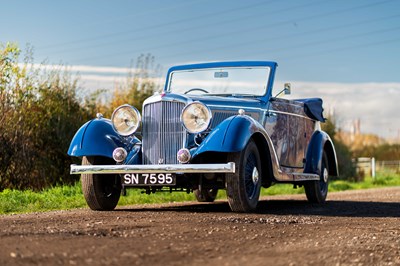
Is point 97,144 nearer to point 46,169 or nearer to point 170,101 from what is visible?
point 170,101

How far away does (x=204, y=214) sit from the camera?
8.84 metres

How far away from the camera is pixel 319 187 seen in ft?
40.1

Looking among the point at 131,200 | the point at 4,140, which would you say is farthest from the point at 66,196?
the point at 4,140

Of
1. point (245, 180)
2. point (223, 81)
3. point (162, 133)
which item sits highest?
point (223, 81)

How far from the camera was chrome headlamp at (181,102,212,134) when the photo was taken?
8945 mm

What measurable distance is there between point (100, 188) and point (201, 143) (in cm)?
158

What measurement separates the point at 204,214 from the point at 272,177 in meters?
1.41

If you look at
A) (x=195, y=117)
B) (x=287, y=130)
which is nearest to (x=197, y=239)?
(x=195, y=117)

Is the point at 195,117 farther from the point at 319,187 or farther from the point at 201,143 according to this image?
the point at 319,187

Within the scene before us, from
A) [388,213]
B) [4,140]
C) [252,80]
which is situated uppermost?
[252,80]

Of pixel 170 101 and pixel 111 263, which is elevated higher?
pixel 170 101

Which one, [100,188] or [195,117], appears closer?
[195,117]

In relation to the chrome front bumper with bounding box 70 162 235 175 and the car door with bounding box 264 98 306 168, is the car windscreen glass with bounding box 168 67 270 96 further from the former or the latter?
the chrome front bumper with bounding box 70 162 235 175

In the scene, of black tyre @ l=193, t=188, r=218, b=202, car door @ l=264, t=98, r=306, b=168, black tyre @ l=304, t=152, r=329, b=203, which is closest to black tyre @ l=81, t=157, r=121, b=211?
car door @ l=264, t=98, r=306, b=168
